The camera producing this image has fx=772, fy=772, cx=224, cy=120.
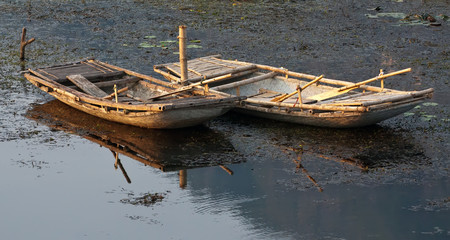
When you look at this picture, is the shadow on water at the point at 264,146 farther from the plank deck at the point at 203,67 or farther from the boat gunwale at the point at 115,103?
the plank deck at the point at 203,67

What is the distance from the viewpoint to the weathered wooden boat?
12906 millimetres

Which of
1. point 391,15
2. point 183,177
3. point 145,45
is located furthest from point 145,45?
point 183,177

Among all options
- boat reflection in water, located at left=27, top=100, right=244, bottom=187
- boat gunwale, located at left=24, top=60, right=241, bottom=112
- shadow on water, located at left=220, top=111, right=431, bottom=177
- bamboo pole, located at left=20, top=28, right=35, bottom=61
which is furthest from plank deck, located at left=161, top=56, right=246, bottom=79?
bamboo pole, located at left=20, top=28, right=35, bottom=61

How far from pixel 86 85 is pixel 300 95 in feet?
14.2

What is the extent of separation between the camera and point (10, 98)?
51.5 feet

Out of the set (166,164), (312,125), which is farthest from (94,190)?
(312,125)

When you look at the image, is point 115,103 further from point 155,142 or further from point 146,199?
point 146,199

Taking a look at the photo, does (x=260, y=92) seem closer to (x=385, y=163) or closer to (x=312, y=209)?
(x=385, y=163)

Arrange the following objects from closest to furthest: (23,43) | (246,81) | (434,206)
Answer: (434,206) < (246,81) < (23,43)

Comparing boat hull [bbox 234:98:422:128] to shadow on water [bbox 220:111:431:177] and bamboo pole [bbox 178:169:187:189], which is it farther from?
bamboo pole [bbox 178:169:187:189]

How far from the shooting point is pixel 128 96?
15016mm

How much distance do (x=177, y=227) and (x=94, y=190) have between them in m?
1.95

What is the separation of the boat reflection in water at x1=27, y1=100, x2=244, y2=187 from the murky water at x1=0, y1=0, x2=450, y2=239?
0.11 ft

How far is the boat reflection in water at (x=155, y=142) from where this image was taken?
12461 millimetres
